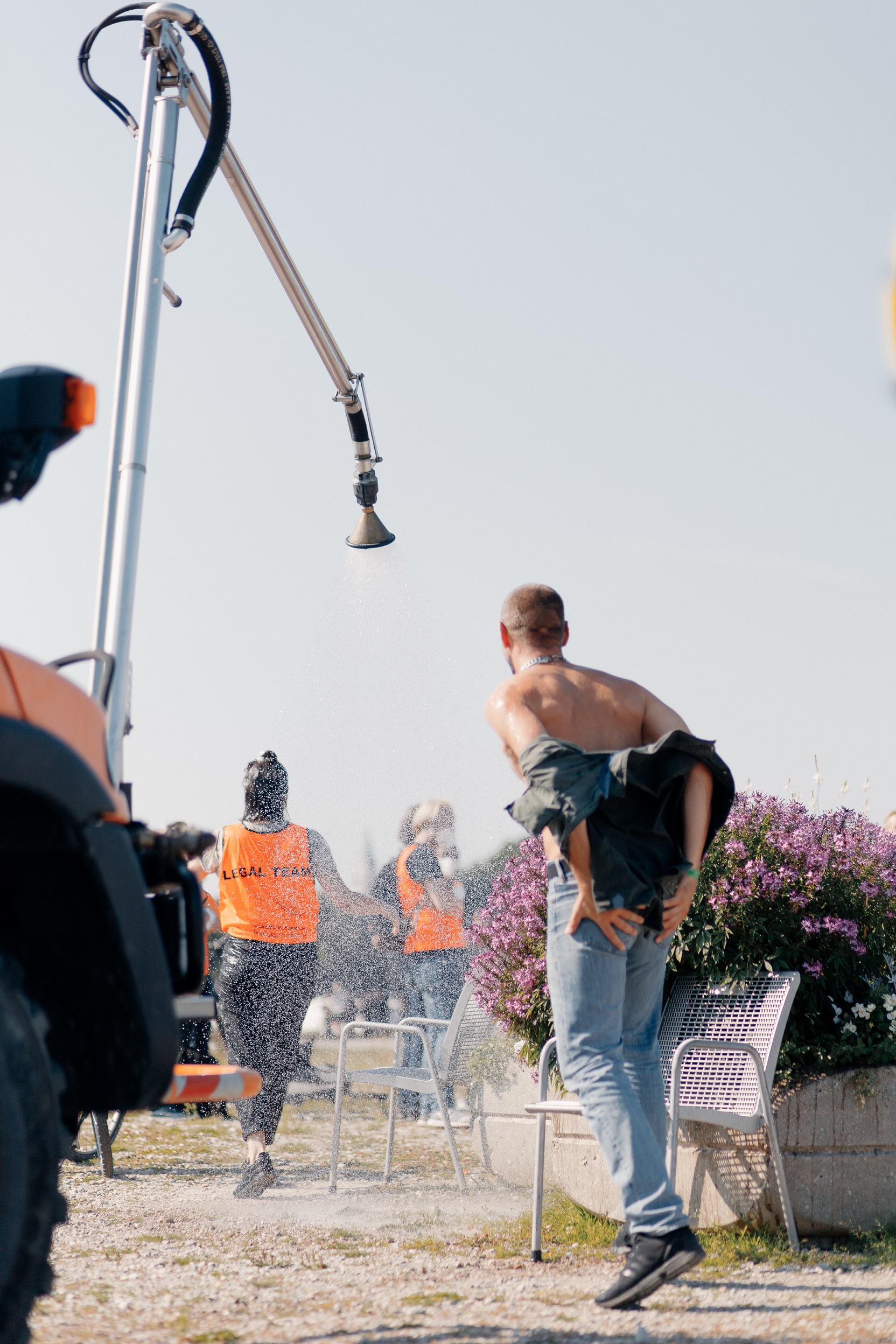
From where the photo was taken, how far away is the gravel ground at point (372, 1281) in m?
3.58

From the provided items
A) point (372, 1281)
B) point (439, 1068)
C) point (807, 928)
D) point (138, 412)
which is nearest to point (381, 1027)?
point (439, 1068)

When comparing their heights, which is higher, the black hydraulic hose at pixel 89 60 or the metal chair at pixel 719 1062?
the black hydraulic hose at pixel 89 60

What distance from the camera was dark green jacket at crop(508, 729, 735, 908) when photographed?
13.1ft

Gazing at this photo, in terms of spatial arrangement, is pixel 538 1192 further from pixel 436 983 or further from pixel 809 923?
pixel 436 983

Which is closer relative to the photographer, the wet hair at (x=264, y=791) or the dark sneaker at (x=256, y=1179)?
the dark sneaker at (x=256, y=1179)

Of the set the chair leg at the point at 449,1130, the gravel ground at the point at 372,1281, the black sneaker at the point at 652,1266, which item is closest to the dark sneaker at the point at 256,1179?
the gravel ground at the point at 372,1281

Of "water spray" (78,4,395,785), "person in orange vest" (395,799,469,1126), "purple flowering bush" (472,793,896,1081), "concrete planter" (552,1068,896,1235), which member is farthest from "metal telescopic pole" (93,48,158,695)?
"person in orange vest" (395,799,469,1126)

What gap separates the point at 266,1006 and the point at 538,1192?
2.64 meters

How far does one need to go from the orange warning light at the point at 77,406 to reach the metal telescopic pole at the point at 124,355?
1.39 metres

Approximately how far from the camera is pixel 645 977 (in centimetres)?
429

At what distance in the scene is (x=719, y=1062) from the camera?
4.94m

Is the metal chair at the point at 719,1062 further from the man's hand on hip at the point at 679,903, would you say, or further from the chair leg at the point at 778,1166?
the man's hand on hip at the point at 679,903

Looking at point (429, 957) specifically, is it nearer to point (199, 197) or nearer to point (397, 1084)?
point (397, 1084)

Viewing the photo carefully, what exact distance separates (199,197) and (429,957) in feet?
17.5
